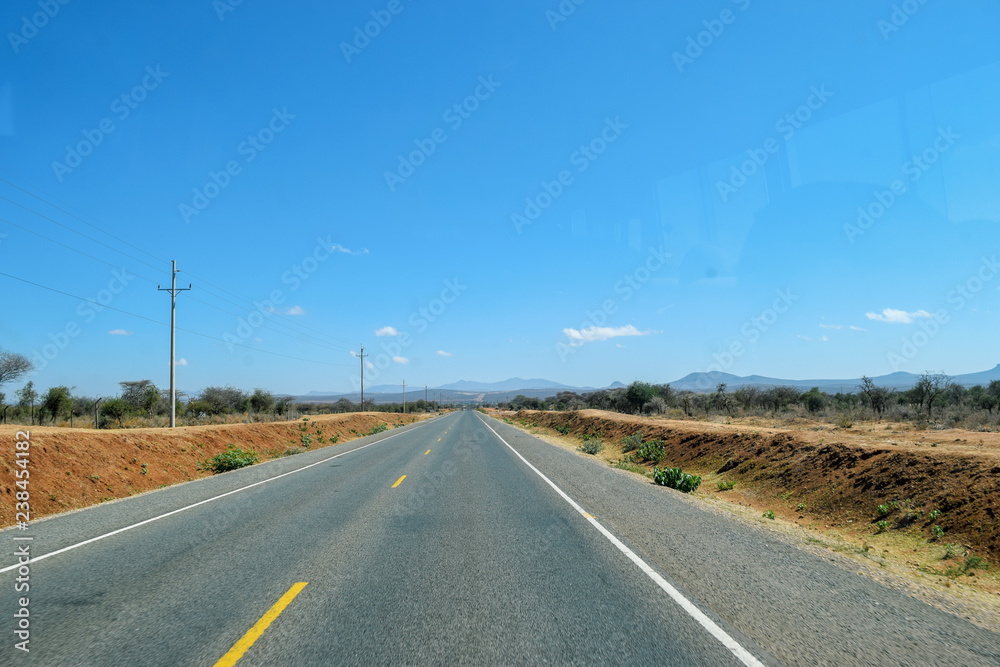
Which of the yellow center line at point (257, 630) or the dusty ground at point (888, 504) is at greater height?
the yellow center line at point (257, 630)

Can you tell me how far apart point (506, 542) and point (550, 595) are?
7.41 ft

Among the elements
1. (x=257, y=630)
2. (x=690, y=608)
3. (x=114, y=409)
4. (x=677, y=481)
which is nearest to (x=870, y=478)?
(x=677, y=481)

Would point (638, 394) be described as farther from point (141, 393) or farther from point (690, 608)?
point (690, 608)

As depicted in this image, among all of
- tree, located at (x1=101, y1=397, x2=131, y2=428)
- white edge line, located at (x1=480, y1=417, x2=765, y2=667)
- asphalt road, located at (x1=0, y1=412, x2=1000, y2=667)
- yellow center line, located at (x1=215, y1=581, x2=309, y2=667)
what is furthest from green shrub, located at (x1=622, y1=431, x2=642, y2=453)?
tree, located at (x1=101, y1=397, x2=131, y2=428)

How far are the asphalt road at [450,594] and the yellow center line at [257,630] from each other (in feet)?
0.08

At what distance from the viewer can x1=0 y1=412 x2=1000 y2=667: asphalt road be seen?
4238 mm

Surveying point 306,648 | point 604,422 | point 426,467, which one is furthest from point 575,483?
point 604,422

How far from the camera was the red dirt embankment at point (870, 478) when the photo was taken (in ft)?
29.1

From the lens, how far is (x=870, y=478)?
38.1 feet

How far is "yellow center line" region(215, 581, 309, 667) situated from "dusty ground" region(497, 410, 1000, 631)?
6660 millimetres

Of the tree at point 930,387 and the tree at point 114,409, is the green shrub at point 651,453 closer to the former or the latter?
the tree at point 930,387

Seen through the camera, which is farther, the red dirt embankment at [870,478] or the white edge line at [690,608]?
the red dirt embankment at [870,478]

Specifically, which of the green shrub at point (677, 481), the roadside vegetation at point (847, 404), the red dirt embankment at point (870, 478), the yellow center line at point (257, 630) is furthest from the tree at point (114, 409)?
the roadside vegetation at point (847, 404)

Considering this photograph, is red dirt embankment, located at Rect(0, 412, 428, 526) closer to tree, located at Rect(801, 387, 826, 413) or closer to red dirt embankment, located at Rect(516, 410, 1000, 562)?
red dirt embankment, located at Rect(516, 410, 1000, 562)
